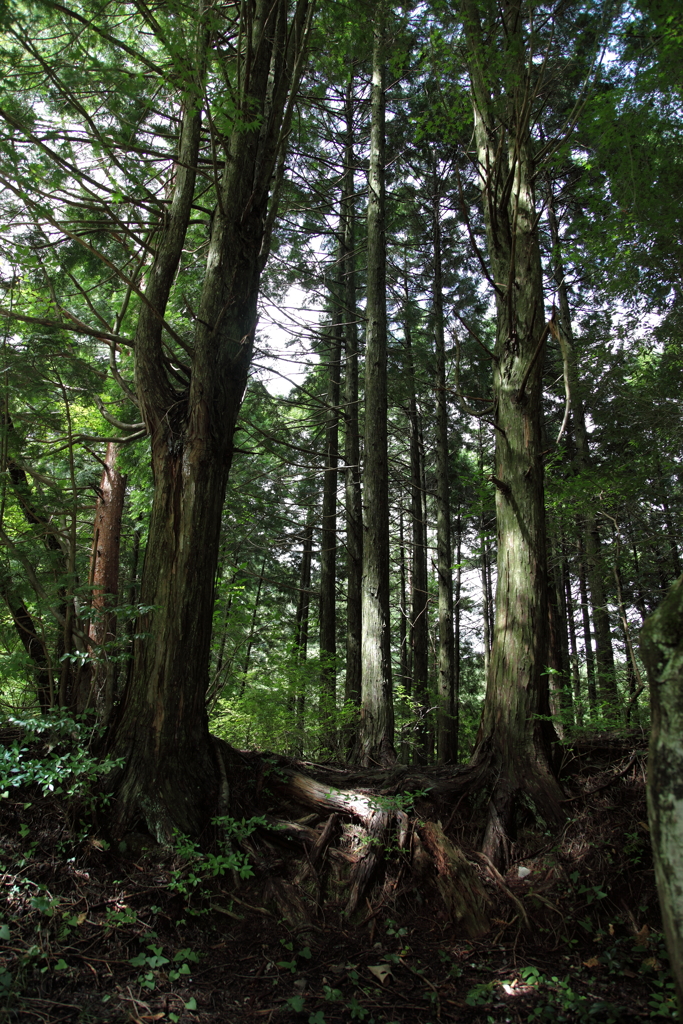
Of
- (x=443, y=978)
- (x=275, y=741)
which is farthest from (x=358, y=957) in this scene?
(x=275, y=741)

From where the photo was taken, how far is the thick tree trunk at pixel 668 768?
4.86 feet

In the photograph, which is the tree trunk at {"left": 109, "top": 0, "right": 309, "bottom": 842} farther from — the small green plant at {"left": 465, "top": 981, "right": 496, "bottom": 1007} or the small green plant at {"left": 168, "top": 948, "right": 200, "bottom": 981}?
the small green plant at {"left": 465, "top": 981, "right": 496, "bottom": 1007}

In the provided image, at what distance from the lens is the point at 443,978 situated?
9.84 feet

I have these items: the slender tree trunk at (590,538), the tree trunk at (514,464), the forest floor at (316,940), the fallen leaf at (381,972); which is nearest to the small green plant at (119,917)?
the forest floor at (316,940)

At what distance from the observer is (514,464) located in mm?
4953

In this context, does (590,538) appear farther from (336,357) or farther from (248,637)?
(336,357)

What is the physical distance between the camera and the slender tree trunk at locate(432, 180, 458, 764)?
1038 centimetres

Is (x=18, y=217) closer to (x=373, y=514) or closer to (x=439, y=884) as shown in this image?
(x=373, y=514)

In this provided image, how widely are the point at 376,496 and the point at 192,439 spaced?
3.91 m

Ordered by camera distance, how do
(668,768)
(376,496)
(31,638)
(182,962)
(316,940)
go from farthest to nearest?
(376,496), (31,638), (316,940), (182,962), (668,768)

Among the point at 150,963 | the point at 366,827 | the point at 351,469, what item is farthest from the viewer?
the point at 351,469


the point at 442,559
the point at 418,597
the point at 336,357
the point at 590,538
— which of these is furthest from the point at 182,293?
the point at 418,597

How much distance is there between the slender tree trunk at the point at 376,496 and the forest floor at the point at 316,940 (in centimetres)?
288

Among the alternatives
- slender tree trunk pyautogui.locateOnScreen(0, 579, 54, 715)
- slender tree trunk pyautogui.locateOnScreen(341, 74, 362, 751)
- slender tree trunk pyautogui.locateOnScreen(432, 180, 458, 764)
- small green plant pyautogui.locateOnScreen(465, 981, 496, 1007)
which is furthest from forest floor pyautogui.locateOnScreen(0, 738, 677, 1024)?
slender tree trunk pyautogui.locateOnScreen(432, 180, 458, 764)
